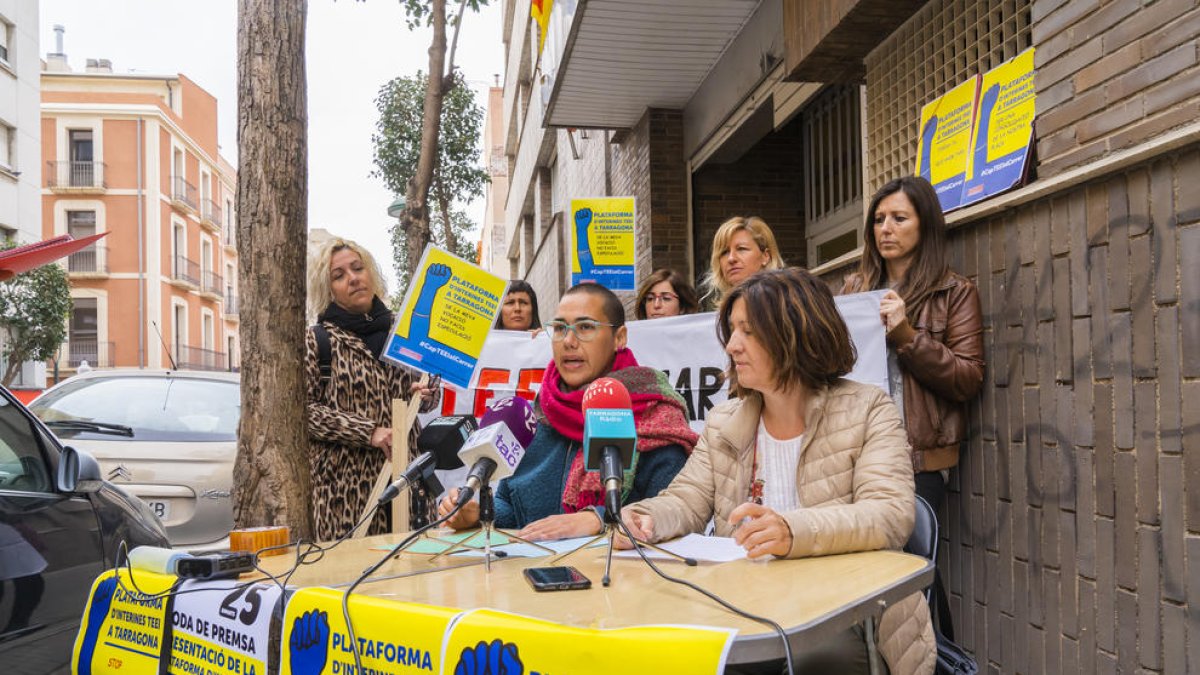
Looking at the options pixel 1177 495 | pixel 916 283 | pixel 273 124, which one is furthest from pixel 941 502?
pixel 273 124

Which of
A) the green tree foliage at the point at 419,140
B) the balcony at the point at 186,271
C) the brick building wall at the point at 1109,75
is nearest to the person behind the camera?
the brick building wall at the point at 1109,75

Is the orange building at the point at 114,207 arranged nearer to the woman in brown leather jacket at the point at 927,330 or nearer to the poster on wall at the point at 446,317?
the poster on wall at the point at 446,317

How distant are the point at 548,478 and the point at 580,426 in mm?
244

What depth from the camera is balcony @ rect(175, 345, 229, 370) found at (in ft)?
160

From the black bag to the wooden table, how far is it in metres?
0.42

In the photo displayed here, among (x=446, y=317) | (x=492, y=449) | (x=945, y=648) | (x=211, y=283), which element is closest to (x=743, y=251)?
(x=446, y=317)

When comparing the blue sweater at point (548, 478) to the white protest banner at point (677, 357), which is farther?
the white protest banner at point (677, 357)

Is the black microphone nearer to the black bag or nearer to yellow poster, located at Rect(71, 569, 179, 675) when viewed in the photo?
yellow poster, located at Rect(71, 569, 179, 675)

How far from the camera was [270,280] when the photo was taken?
4.18m

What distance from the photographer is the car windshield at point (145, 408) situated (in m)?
6.53

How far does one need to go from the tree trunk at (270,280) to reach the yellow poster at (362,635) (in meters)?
2.05

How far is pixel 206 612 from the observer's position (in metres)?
2.33

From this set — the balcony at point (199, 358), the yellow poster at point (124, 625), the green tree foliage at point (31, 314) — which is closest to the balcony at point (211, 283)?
the balcony at point (199, 358)

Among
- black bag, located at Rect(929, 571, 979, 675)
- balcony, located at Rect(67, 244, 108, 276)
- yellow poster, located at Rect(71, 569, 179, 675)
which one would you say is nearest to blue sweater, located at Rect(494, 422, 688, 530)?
black bag, located at Rect(929, 571, 979, 675)
